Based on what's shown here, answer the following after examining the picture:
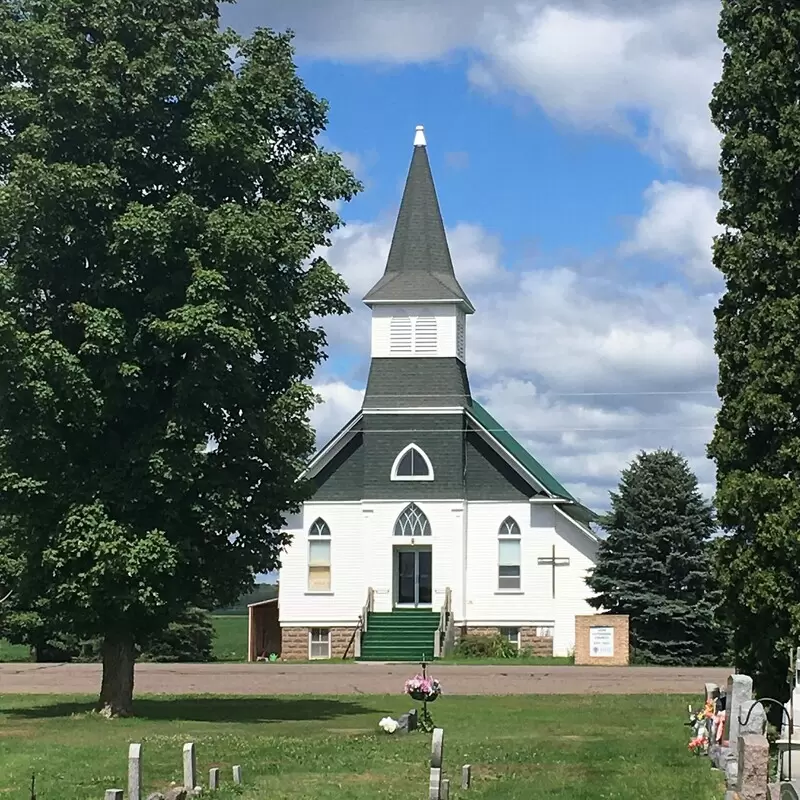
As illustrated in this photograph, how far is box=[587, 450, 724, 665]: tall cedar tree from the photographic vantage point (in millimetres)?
40000

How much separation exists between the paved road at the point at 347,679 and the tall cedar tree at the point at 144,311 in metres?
7.03

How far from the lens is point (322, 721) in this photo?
2277cm

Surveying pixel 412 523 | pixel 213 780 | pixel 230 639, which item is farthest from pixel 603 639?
pixel 230 639

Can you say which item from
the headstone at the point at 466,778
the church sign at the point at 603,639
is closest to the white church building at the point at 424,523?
the church sign at the point at 603,639

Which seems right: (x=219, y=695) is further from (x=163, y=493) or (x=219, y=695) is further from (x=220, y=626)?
(x=220, y=626)

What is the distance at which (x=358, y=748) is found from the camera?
715 inches

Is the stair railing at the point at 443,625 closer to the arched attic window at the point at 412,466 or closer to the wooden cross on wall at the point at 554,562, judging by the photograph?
the wooden cross on wall at the point at 554,562

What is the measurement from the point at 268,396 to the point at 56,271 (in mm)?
3844

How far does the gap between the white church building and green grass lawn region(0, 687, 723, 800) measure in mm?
17609

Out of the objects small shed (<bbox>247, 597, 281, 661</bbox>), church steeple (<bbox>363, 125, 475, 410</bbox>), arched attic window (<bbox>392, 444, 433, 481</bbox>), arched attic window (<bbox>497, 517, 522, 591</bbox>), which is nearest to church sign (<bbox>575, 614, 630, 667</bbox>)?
arched attic window (<bbox>497, 517, 522, 591</bbox>)

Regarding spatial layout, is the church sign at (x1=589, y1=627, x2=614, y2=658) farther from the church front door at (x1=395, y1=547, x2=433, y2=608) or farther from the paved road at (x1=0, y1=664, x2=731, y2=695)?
the church front door at (x1=395, y1=547, x2=433, y2=608)

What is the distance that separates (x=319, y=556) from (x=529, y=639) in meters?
6.79

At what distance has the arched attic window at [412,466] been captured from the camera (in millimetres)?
44875

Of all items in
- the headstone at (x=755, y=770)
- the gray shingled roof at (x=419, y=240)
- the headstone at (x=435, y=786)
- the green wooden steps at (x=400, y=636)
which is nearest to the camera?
the headstone at (x=755, y=770)
